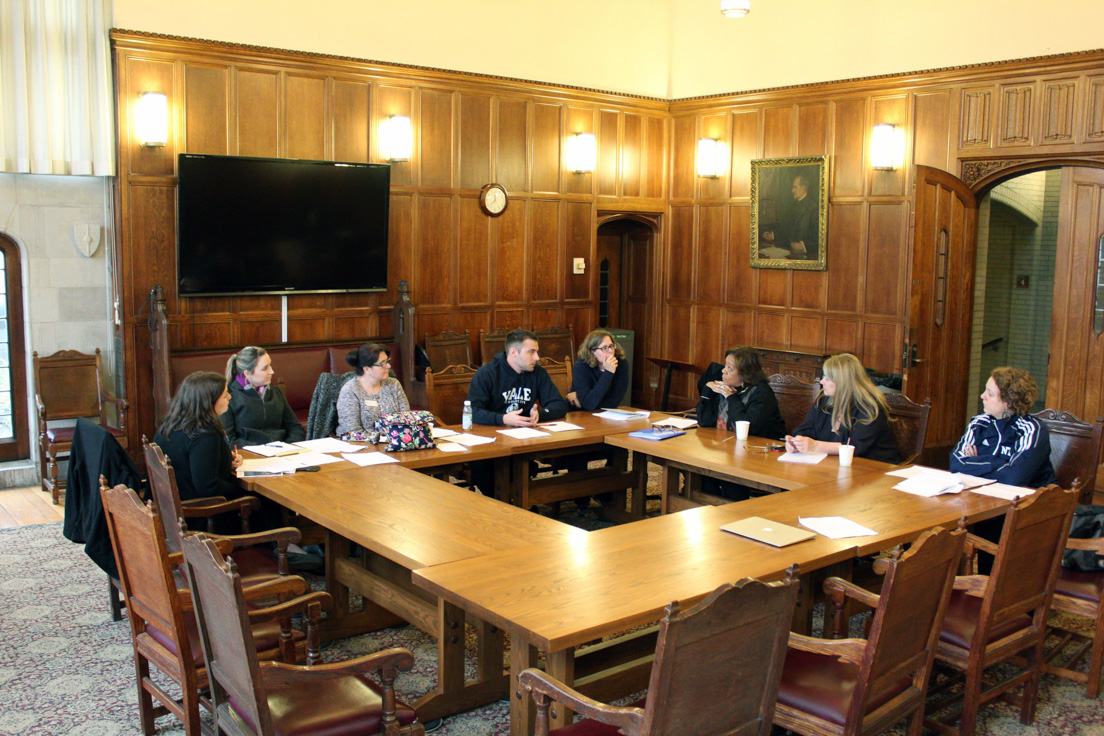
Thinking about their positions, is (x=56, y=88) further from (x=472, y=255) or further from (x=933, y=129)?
(x=933, y=129)

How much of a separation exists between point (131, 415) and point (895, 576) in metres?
6.45

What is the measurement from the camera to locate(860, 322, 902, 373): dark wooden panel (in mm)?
8727

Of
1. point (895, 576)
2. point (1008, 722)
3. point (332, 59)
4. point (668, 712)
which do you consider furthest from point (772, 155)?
point (668, 712)

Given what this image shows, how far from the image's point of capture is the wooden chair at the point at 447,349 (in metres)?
8.99

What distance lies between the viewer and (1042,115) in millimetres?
7715

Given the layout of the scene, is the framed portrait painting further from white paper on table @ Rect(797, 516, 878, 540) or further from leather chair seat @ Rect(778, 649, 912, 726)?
leather chair seat @ Rect(778, 649, 912, 726)

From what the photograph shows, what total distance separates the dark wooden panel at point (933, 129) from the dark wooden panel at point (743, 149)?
64.3 inches

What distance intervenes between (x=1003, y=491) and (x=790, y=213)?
523cm

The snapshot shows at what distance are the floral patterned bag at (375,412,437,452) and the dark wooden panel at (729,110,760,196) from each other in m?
5.44

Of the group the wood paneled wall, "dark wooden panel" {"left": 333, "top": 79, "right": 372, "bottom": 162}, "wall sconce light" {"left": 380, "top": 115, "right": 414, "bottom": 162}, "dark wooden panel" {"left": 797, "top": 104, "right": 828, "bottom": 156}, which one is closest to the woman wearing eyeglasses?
the wood paneled wall

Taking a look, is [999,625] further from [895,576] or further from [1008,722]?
[895,576]

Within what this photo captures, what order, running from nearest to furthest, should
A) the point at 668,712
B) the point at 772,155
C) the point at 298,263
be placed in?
1. the point at 668,712
2. the point at 298,263
3. the point at 772,155

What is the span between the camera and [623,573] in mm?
3400

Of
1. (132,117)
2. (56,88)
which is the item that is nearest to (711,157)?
(132,117)
